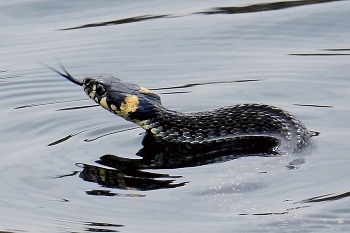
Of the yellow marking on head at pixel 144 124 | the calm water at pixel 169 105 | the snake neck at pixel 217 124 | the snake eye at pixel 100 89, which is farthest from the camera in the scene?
the snake eye at pixel 100 89

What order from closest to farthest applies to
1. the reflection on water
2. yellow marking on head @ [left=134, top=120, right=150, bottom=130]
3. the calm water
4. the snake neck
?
the calm water → the reflection on water → the snake neck → yellow marking on head @ [left=134, top=120, right=150, bottom=130]

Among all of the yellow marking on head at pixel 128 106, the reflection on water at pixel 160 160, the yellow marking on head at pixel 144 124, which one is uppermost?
the yellow marking on head at pixel 128 106

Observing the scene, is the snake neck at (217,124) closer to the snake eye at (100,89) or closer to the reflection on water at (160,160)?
the reflection on water at (160,160)

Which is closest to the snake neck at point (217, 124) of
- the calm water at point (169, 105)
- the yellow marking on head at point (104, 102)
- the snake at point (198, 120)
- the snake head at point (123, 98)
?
the snake at point (198, 120)

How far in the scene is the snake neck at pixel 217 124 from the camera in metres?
11.7

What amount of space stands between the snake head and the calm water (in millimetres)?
290

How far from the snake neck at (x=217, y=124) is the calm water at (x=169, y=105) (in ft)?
1.19

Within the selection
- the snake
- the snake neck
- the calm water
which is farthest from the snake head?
the calm water

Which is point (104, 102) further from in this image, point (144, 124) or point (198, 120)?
point (198, 120)

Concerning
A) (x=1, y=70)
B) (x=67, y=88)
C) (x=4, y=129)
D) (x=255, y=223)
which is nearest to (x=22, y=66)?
(x=1, y=70)

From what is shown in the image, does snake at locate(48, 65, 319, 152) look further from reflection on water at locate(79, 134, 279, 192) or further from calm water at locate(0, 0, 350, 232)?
calm water at locate(0, 0, 350, 232)

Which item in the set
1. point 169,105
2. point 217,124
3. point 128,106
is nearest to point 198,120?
point 217,124

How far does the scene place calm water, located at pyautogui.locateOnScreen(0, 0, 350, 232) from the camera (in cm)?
926

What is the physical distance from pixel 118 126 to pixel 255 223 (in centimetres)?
361
